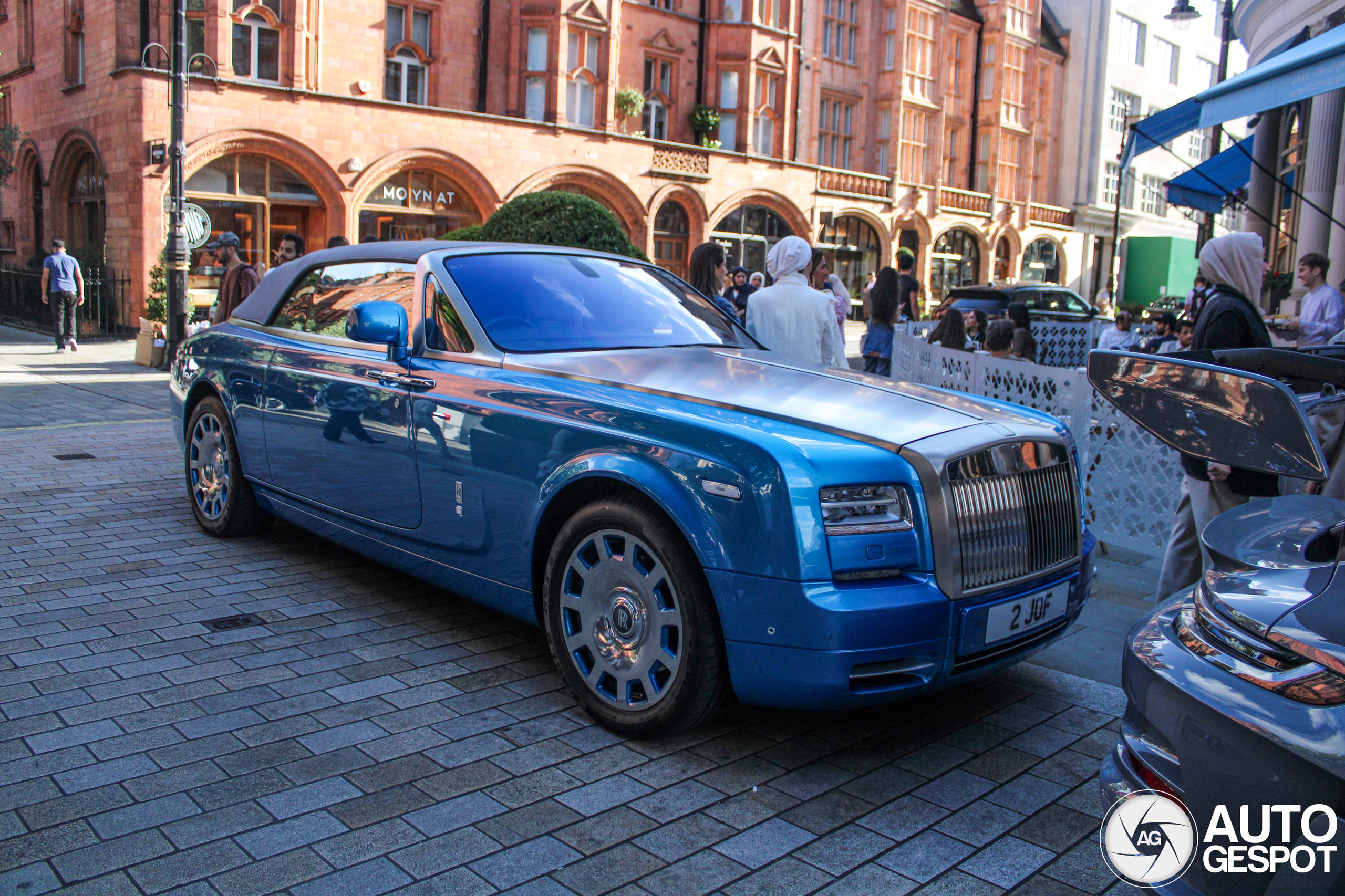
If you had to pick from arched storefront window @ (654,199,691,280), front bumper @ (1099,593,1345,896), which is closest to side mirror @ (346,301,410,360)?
front bumper @ (1099,593,1345,896)

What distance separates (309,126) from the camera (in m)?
22.7

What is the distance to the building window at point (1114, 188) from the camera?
5053 cm

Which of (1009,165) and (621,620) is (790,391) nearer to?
(621,620)

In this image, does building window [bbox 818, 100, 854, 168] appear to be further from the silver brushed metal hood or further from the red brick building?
the silver brushed metal hood

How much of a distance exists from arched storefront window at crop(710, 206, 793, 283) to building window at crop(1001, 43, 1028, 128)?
633 inches

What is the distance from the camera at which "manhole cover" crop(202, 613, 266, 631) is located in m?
4.49

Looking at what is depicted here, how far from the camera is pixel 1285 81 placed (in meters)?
7.44

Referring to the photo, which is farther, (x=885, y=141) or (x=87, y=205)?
(x=885, y=141)

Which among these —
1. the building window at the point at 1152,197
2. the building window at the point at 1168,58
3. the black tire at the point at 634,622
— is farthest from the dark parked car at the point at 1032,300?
the building window at the point at 1168,58

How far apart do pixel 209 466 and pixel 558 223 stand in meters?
7.28

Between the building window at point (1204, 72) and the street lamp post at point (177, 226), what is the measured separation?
56.2 meters

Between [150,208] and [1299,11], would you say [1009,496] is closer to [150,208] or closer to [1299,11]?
[1299,11]

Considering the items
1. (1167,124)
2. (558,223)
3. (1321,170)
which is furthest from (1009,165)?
(558,223)

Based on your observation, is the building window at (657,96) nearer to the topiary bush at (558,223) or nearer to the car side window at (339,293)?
the topiary bush at (558,223)
